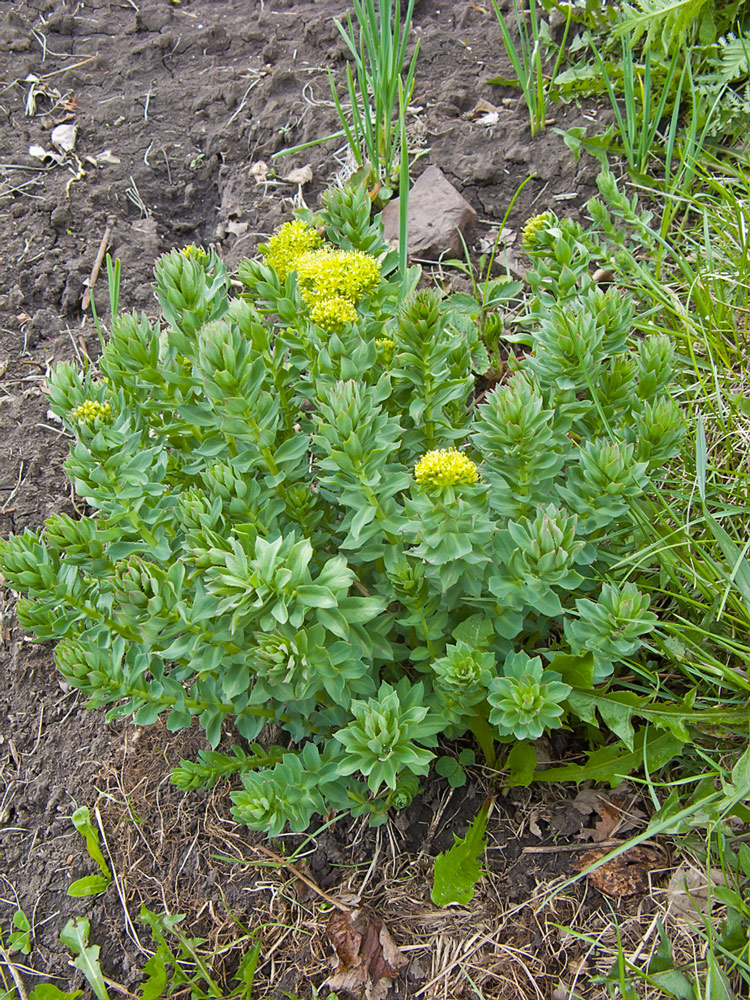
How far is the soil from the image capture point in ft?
7.09

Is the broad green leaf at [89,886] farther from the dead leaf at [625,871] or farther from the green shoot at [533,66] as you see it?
the green shoot at [533,66]

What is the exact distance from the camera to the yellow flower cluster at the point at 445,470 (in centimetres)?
181

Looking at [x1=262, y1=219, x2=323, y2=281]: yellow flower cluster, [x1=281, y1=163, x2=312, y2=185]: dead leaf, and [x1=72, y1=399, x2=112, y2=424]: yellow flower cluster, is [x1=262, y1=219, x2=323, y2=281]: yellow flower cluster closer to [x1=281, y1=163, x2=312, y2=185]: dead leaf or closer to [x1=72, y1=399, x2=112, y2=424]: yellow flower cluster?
[x1=72, y1=399, x2=112, y2=424]: yellow flower cluster

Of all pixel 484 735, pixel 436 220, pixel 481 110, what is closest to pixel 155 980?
pixel 484 735

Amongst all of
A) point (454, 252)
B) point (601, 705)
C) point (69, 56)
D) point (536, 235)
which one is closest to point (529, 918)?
point (601, 705)

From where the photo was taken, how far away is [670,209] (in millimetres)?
3254

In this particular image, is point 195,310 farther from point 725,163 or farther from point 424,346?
point 725,163

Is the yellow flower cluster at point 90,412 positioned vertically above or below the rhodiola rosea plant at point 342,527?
above

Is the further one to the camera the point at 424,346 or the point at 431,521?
the point at 424,346

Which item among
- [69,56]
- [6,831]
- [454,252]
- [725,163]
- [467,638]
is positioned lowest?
[6,831]

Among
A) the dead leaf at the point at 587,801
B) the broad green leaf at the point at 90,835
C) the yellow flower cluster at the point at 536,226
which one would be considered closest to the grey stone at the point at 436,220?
the yellow flower cluster at the point at 536,226

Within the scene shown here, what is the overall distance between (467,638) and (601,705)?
0.41 meters

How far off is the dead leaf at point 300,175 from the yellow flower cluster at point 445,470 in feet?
8.76

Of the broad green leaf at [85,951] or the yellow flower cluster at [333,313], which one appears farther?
the broad green leaf at [85,951]
